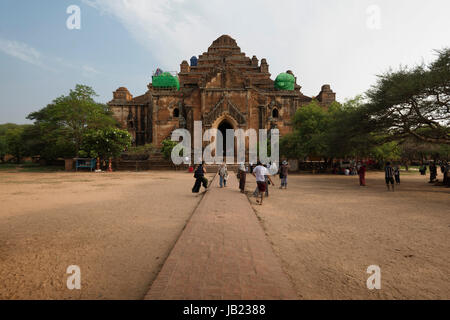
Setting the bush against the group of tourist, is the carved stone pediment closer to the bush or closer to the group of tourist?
the bush

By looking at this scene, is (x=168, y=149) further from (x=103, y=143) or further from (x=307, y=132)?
(x=307, y=132)

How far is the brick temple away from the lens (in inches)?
1155

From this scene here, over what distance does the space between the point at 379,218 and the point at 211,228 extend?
4897 mm

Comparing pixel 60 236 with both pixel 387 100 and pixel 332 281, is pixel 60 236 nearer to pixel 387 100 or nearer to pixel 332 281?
pixel 332 281

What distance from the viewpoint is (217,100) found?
29562 mm

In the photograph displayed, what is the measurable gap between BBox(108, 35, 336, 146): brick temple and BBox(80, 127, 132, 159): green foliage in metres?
7.87

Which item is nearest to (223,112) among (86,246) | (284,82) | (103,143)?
(284,82)

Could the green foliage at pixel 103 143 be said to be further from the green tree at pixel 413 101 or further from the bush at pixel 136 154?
the green tree at pixel 413 101

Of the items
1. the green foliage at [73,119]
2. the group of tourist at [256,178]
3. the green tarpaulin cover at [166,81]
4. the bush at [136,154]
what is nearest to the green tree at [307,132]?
the group of tourist at [256,178]

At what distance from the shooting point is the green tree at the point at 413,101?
11001mm

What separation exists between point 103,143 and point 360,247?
25281 mm

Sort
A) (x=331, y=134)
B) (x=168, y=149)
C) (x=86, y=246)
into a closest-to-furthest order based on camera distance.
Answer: (x=86, y=246) → (x=331, y=134) → (x=168, y=149)

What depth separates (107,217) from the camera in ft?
20.2

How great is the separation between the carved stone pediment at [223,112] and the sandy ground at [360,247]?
21719mm
